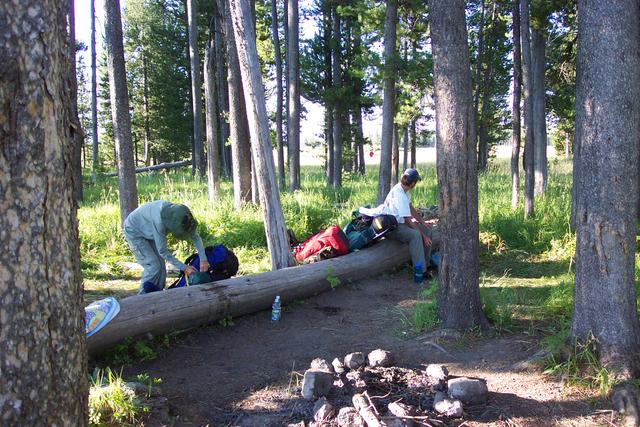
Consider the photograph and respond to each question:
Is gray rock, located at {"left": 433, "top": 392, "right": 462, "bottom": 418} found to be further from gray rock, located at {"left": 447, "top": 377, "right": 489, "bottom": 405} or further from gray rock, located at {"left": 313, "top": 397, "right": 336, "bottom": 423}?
gray rock, located at {"left": 313, "top": 397, "right": 336, "bottom": 423}

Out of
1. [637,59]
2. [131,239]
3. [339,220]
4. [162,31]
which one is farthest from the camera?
[162,31]

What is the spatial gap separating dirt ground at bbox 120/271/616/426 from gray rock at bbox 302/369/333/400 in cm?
9

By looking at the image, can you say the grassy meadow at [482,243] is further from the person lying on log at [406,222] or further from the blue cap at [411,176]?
the blue cap at [411,176]

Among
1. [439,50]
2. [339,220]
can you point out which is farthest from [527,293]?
[339,220]

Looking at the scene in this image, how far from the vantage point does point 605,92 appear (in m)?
3.93

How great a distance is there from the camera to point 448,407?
366 centimetres

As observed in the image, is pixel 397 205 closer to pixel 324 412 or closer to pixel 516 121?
pixel 324 412

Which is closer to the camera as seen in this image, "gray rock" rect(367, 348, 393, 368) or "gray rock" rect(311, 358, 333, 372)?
"gray rock" rect(311, 358, 333, 372)

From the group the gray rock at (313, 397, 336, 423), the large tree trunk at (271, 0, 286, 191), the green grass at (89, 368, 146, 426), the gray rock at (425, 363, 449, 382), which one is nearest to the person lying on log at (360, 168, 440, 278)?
the gray rock at (425, 363, 449, 382)

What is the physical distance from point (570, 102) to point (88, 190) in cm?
1695

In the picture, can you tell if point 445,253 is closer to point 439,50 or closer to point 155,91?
point 439,50

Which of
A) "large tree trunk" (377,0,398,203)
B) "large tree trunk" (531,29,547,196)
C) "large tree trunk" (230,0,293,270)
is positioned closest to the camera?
"large tree trunk" (230,0,293,270)

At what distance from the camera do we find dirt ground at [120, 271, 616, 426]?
3.79 meters

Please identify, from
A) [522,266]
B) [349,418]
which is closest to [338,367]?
[349,418]
